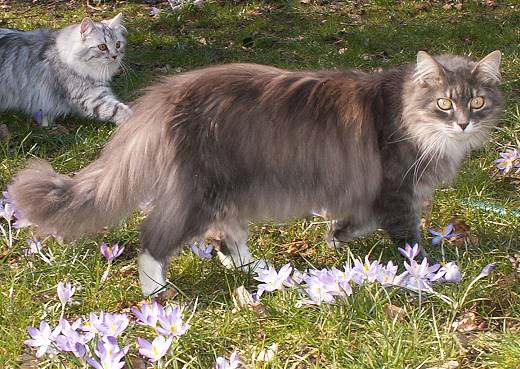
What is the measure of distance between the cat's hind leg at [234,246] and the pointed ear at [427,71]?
3.83 feet

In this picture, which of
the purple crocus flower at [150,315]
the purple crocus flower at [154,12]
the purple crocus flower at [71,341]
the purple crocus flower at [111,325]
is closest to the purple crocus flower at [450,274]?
the purple crocus flower at [150,315]

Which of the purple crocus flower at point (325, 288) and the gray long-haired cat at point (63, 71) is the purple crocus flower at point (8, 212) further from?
the gray long-haired cat at point (63, 71)

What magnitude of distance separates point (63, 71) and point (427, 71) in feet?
11.9

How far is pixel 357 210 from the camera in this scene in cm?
362

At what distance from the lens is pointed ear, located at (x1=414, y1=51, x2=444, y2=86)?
3446 mm

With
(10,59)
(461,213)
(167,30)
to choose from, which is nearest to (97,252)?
(461,213)

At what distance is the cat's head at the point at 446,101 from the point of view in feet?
11.3

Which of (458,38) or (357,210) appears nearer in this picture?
(357,210)

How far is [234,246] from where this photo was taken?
3.57 m

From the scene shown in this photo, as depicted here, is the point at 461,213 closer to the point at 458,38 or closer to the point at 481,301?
the point at 481,301

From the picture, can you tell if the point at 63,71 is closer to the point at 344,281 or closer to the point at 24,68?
the point at 24,68

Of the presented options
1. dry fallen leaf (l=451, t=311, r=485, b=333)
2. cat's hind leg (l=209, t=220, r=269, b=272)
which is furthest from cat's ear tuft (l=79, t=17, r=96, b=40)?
dry fallen leaf (l=451, t=311, r=485, b=333)

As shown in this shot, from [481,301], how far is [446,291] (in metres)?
0.19

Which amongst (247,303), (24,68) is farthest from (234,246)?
(24,68)
